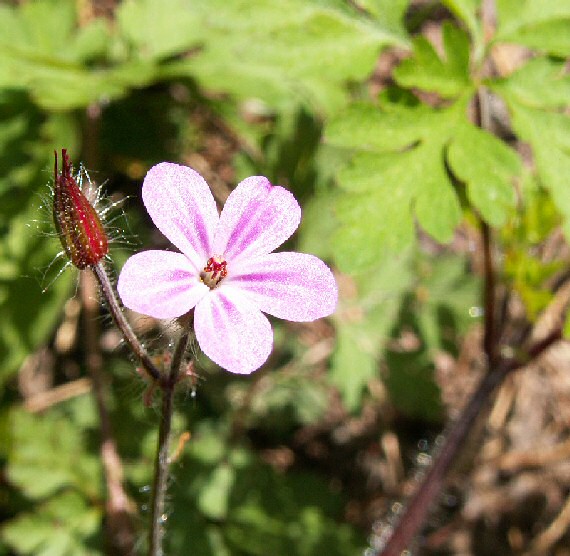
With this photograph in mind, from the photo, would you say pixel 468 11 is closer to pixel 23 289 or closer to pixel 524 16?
pixel 524 16

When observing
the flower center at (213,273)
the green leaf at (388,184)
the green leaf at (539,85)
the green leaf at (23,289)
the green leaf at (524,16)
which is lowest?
the green leaf at (23,289)

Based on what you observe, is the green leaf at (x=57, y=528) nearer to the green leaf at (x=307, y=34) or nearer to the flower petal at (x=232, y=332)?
the flower petal at (x=232, y=332)

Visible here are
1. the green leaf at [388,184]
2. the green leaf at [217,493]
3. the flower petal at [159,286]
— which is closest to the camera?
the flower petal at [159,286]

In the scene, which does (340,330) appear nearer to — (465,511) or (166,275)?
(465,511)

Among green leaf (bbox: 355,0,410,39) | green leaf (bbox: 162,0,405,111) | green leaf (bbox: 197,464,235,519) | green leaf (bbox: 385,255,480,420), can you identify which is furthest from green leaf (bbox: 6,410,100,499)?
green leaf (bbox: 355,0,410,39)

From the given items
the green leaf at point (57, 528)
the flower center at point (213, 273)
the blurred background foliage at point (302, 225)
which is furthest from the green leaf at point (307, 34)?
the green leaf at point (57, 528)
